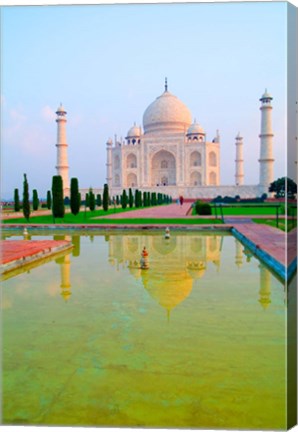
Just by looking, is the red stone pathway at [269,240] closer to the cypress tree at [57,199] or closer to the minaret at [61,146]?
the cypress tree at [57,199]

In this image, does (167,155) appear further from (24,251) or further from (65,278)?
(65,278)

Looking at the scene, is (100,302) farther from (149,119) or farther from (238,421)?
(149,119)

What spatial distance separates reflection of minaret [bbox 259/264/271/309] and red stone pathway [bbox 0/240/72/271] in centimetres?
219

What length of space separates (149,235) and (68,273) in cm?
315

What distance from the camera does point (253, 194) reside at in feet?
76.7

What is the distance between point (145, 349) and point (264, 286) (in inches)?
60.1

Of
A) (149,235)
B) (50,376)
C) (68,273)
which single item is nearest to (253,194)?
(149,235)

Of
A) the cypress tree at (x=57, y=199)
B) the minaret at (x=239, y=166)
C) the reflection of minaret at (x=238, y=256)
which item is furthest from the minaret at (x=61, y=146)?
the reflection of minaret at (x=238, y=256)

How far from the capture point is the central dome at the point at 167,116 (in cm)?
2730

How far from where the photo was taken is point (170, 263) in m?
4.11

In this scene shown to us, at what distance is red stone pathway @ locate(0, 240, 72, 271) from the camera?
3.83m

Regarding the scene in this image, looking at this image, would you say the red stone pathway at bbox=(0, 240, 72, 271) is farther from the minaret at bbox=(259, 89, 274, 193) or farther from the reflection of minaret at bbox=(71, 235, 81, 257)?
the minaret at bbox=(259, 89, 274, 193)

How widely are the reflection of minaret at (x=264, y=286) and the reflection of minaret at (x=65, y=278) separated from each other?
1.34m

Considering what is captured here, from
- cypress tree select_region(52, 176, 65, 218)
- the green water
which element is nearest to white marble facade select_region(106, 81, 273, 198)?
cypress tree select_region(52, 176, 65, 218)
